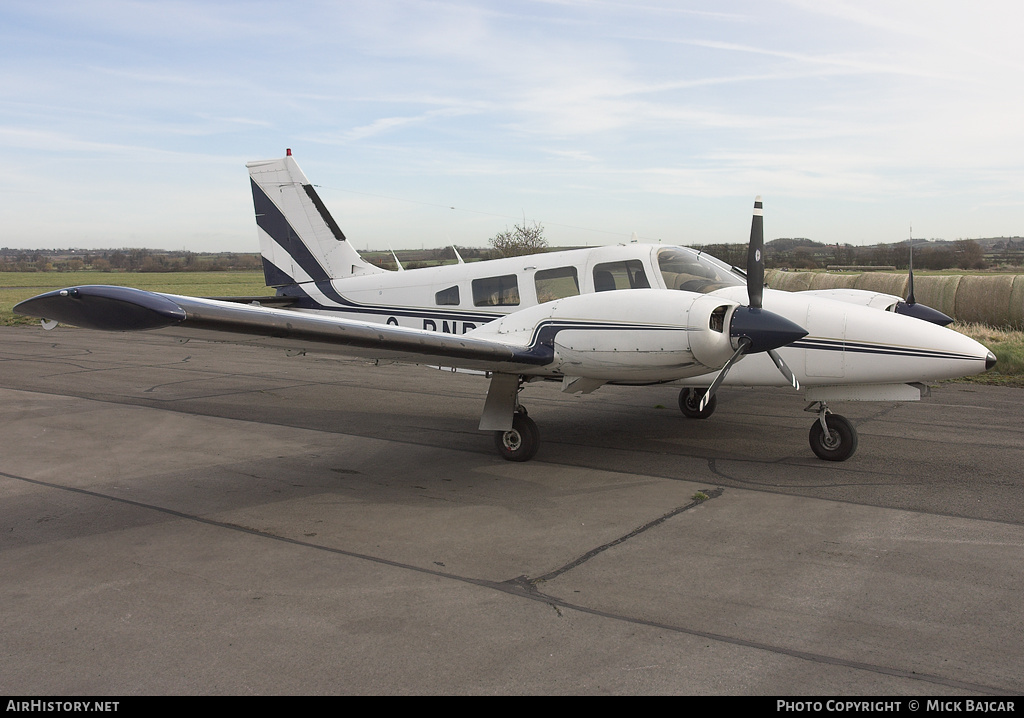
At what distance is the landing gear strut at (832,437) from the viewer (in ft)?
27.9

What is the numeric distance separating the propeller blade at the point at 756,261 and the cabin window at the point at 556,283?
2.48 m

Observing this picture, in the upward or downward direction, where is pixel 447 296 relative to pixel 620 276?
downward

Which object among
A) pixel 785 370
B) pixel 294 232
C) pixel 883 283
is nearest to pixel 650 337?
pixel 785 370

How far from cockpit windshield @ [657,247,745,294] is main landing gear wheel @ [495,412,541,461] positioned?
2.45 meters

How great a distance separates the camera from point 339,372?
1677 cm

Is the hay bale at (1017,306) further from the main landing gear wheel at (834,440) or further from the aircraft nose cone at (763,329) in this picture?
the aircraft nose cone at (763,329)

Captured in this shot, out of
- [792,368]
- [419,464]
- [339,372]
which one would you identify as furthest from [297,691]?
[339,372]

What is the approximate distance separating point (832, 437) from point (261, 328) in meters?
6.18

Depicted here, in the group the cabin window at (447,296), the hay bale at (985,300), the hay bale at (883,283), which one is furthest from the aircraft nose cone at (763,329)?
the hay bale at (985,300)

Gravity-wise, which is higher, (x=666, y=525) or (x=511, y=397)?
(x=511, y=397)

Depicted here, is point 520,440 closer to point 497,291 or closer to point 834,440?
point 497,291

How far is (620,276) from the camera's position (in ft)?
31.6

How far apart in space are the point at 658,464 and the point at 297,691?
550 centimetres
